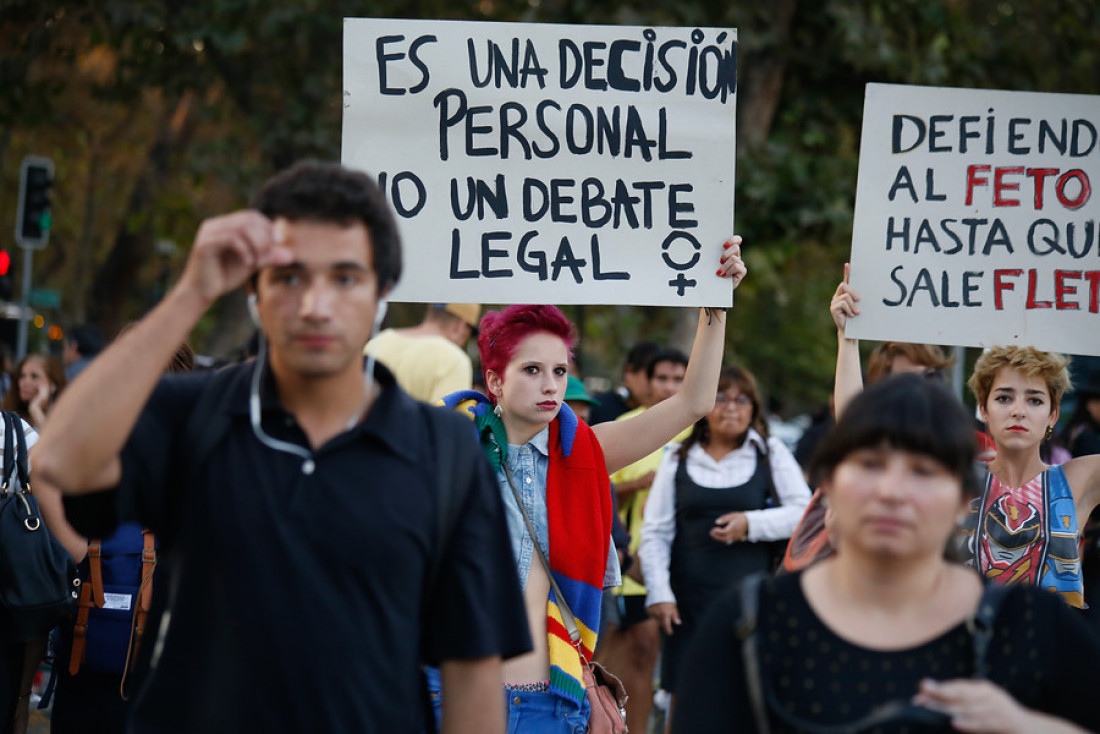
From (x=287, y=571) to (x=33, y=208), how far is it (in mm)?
13539

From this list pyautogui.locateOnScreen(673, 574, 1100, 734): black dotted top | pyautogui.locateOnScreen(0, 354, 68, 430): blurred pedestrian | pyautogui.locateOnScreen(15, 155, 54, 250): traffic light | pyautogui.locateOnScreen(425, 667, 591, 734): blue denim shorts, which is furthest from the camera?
pyautogui.locateOnScreen(15, 155, 54, 250): traffic light

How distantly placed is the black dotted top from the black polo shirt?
1.55ft

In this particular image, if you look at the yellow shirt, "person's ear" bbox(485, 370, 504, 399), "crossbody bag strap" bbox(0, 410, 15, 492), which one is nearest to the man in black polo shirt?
"person's ear" bbox(485, 370, 504, 399)

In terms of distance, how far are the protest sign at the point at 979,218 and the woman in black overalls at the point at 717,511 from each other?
210 centimetres

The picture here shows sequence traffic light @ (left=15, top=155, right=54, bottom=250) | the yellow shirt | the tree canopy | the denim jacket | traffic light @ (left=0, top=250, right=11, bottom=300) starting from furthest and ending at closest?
1. traffic light @ (left=0, top=250, right=11, bottom=300)
2. traffic light @ (left=15, top=155, right=54, bottom=250)
3. the tree canopy
4. the yellow shirt
5. the denim jacket

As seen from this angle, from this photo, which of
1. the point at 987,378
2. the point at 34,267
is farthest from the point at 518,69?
the point at 34,267

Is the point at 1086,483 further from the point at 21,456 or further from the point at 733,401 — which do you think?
the point at 21,456

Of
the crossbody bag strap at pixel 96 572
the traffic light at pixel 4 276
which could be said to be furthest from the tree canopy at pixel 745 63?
the crossbody bag strap at pixel 96 572

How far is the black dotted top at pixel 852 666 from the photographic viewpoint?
2.46 m

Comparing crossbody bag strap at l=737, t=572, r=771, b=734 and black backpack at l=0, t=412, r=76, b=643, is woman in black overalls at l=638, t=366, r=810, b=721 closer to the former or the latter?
black backpack at l=0, t=412, r=76, b=643

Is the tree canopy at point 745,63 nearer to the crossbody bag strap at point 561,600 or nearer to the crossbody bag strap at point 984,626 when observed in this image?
the crossbody bag strap at point 561,600

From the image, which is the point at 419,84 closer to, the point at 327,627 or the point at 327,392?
the point at 327,392

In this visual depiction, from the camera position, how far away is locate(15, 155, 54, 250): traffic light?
48.6 feet

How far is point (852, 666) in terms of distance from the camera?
247 cm
